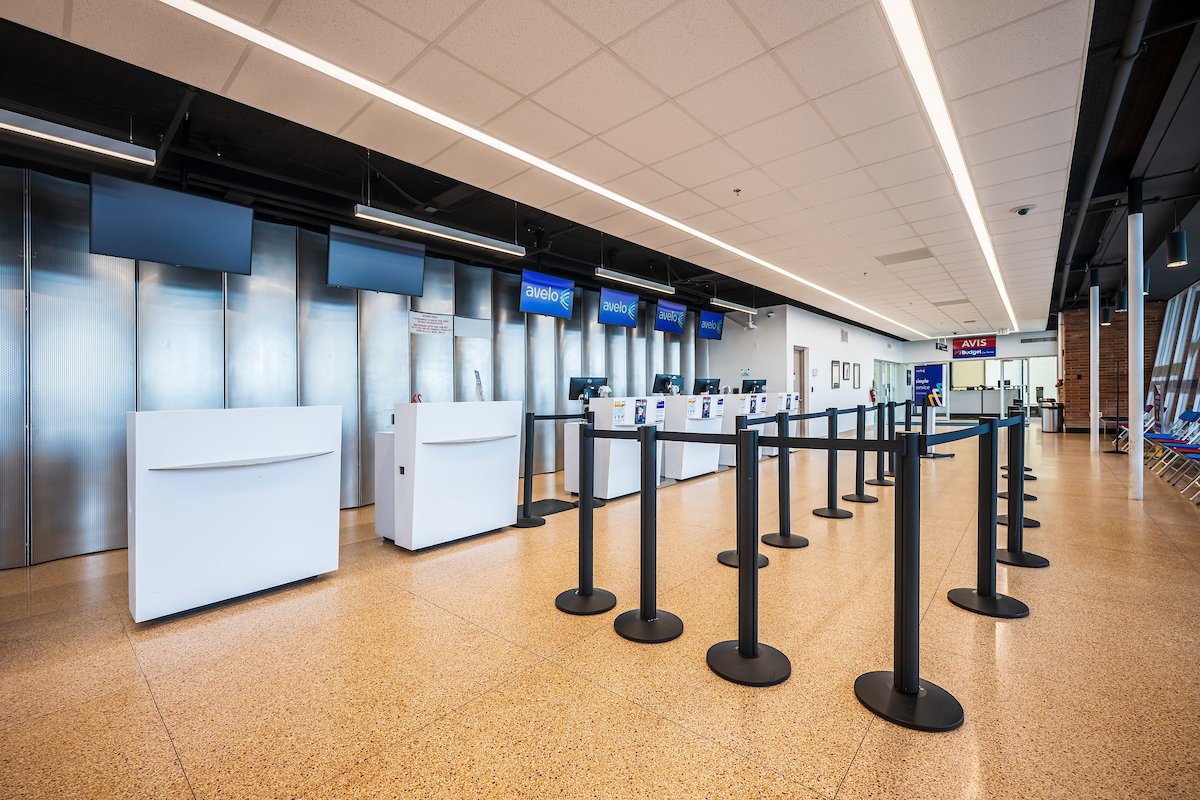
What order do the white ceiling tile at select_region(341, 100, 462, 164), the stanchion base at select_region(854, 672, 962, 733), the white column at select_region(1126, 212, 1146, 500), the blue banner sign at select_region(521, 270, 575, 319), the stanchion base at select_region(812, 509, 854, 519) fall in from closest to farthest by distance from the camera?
the stanchion base at select_region(854, 672, 962, 733), the white ceiling tile at select_region(341, 100, 462, 164), the stanchion base at select_region(812, 509, 854, 519), the white column at select_region(1126, 212, 1146, 500), the blue banner sign at select_region(521, 270, 575, 319)

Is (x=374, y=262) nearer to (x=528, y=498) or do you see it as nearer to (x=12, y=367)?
(x=12, y=367)

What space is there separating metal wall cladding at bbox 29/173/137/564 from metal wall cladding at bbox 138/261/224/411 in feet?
0.33

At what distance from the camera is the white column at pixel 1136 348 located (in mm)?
5286

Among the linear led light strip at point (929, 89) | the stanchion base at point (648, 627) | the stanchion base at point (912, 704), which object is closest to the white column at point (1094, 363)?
the linear led light strip at point (929, 89)

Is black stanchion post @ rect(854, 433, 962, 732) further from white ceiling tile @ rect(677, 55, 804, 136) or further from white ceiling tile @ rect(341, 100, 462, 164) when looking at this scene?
white ceiling tile @ rect(341, 100, 462, 164)

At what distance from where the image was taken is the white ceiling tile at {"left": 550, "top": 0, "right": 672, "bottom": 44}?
98.0 inches

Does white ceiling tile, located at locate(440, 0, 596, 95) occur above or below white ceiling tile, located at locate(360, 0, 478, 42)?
above

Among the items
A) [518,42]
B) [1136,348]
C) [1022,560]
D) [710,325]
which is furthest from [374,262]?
[1136,348]

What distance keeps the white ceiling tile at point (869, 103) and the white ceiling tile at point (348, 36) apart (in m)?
2.68

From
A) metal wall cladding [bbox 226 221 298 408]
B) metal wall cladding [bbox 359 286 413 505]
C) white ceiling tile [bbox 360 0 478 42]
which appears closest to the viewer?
white ceiling tile [bbox 360 0 478 42]

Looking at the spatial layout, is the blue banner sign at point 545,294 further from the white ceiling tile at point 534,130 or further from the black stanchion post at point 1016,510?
the black stanchion post at point 1016,510

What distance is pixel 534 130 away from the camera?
3.67 m

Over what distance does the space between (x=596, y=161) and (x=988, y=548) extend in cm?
395

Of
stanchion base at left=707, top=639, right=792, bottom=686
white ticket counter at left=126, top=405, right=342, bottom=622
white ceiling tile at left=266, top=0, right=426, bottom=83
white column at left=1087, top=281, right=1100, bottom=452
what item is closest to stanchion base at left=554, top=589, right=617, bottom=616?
stanchion base at left=707, top=639, right=792, bottom=686
